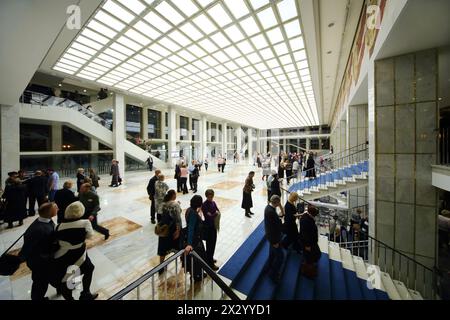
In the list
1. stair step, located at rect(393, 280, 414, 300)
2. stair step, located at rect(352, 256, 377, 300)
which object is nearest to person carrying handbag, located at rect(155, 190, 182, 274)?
stair step, located at rect(352, 256, 377, 300)

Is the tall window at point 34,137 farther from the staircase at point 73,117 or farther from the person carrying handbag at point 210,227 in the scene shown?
the person carrying handbag at point 210,227

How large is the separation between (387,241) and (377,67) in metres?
4.92

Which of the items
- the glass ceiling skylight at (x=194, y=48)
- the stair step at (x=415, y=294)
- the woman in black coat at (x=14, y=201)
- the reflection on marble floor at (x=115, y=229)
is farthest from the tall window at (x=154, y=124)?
the stair step at (x=415, y=294)

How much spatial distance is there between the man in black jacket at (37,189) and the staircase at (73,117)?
8.07 meters

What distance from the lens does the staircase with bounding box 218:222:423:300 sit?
3.12 metres

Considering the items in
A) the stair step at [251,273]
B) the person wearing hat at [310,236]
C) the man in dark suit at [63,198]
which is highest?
the man in dark suit at [63,198]

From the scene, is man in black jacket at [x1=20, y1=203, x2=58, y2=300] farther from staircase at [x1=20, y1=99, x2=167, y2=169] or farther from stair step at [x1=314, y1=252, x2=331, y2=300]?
staircase at [x1=20, y1=99, x2=167, y2=169]

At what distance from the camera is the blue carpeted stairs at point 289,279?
309 cm

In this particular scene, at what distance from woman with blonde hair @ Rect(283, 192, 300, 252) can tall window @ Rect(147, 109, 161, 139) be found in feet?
71.5

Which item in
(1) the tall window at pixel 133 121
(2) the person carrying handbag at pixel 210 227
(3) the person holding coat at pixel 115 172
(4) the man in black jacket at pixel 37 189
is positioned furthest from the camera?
(1) the tall window at pixel 133 121

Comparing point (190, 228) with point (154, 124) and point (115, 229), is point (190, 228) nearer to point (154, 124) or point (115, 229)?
point (115, 229)

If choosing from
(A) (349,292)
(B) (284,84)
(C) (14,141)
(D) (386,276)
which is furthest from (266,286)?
(C) (14,141)

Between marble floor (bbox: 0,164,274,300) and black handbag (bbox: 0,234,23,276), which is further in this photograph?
marble floor (bbox: 0,164,274,300)

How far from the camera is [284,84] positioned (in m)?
11.5
